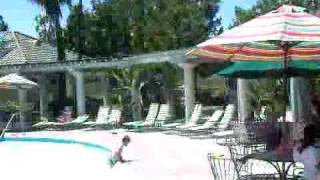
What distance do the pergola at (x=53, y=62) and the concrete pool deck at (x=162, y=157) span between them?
328 centimetres

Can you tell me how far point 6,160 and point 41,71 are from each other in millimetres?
11858

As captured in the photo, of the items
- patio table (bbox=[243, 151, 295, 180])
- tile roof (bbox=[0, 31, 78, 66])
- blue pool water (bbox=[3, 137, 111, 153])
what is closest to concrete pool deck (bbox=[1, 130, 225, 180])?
blue pool water (bbox=[3, 137, 111, 153])

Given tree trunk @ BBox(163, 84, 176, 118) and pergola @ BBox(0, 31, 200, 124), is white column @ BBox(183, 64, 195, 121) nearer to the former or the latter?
pergola @ BBox(0, 31, 200, 124)

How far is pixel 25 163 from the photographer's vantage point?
643 inches

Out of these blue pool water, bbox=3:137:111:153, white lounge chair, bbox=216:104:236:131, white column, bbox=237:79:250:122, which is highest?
white column, bbox=237:79:250:122

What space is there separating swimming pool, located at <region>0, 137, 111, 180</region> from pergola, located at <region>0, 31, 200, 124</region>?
451cm

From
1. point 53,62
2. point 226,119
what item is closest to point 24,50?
point 53,62

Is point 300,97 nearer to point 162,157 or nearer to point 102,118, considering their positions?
point 162,157

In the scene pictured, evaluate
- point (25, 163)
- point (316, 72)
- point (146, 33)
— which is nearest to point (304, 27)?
point (316, 72)

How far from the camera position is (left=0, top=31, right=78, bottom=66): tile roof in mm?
34906

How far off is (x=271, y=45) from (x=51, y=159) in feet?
33.4

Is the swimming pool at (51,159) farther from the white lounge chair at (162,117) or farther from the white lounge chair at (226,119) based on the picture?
the white lounge chair at (226,119)

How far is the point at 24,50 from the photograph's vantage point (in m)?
35.7

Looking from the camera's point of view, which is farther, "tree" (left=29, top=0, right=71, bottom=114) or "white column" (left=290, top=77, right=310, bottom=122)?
"tree" (left=29, top=0, right=71, bottom=114)
